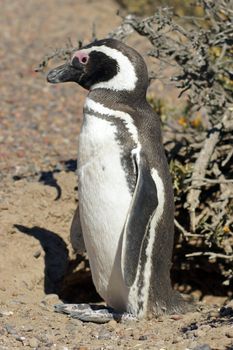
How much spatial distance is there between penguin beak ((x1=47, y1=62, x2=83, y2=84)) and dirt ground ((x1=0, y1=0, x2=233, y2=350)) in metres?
1.13

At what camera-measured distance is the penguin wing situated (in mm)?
4434

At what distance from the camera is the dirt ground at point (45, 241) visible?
14.0ft

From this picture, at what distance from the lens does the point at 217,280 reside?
6.43 m

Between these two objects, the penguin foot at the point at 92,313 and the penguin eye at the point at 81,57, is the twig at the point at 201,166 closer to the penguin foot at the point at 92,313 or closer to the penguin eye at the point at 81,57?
the penguin foot at the point at 92,313

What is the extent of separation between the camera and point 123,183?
456 centimetres

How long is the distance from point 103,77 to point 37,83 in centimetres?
380

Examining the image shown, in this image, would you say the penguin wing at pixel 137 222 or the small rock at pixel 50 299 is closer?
the penguin wing at pixel 137 222

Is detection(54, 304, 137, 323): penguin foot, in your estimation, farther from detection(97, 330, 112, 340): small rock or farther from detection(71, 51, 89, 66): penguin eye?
detection(71, 51, 89, 66): penguin eye

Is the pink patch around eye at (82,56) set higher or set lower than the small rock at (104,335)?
higher

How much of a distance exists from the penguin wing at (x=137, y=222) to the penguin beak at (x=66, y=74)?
70 centimetres

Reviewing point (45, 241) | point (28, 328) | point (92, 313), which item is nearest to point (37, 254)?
point (45, 241)

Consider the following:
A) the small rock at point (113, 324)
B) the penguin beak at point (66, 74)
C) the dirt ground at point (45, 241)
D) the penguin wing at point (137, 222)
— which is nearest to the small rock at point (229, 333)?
the dirt ground at point (45, 241)

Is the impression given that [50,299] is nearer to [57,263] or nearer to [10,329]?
[57,263]

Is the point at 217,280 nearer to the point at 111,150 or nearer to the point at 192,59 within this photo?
the point at 192,59
